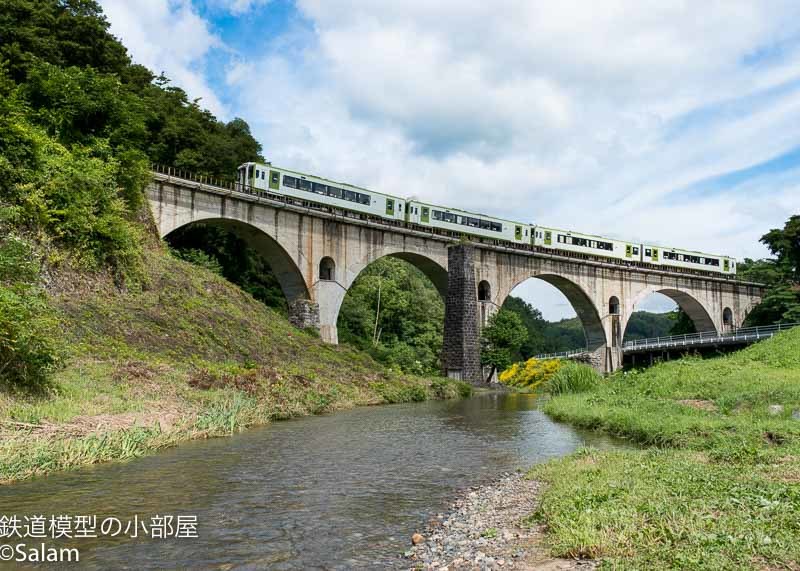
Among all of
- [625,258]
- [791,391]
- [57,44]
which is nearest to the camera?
[791,391]

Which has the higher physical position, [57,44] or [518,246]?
[57,44]

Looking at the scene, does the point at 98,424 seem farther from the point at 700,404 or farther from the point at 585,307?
the point at 585,307

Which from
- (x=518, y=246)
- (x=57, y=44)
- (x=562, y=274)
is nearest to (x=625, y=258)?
(x=562, y=274)

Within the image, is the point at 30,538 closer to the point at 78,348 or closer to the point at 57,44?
the point at 78,348

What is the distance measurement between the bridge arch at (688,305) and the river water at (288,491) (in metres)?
45.1

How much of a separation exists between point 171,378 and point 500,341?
92.2 ft

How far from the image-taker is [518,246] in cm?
4919

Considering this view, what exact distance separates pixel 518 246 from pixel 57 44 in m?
33.3

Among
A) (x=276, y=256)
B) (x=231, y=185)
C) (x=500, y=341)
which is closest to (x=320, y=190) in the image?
(x=276, y=256)

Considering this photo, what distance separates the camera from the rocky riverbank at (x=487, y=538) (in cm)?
551

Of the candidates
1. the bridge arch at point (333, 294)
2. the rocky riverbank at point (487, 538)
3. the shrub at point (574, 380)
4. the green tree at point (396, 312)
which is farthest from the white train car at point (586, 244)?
the rocky riverbank at point (487, 538)

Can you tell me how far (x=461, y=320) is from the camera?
41.6 m

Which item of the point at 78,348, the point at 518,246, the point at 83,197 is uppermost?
the point at 518,246

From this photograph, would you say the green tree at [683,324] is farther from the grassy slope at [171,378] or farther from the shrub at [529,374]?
the grassy slope at [171,378]
